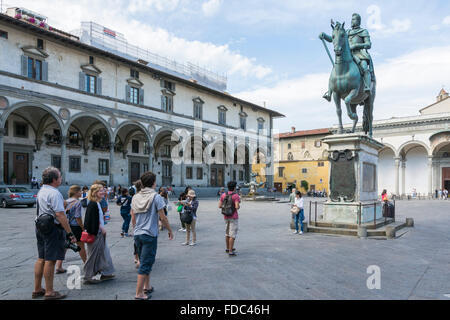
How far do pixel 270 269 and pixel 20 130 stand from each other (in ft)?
79.1

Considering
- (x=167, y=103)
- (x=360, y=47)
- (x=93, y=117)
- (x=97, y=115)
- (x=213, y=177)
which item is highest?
(x=167, y=103)

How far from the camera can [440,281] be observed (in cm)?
486

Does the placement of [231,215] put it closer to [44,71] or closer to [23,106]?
[23,106]

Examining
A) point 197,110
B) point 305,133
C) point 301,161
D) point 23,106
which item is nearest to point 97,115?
point 23,106

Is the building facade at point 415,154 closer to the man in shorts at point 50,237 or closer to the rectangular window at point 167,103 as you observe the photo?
the rectangular window at point 167,103

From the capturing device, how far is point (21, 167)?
78.1 ft

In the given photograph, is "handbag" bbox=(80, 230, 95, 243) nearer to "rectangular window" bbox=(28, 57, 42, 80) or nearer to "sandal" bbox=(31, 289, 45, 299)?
"sandal" bbox=(31, 289, 45, 299)

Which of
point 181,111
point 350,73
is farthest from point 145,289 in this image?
point 181,111

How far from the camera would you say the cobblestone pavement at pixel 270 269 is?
4.34 m

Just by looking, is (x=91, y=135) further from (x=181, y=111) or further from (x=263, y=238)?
(x=263, y=238)

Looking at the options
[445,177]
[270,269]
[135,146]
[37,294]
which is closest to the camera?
[37,294]

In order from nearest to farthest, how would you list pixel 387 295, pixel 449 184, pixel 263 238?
pixel 387 295
pixel 263 238
pixel 449 184

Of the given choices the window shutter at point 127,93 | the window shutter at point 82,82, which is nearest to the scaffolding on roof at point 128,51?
the window shutter at point 127,93
